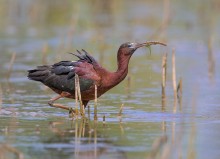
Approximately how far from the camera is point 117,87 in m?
14.3

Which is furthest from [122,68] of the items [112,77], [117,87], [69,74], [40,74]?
[117,87]

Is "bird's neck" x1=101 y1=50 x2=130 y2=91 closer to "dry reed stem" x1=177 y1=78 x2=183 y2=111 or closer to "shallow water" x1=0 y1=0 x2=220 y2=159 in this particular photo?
"shallow water" x1=0 y1=0 x2=220 y2=159

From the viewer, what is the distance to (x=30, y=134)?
9625 mm

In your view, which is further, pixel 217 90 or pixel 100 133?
pixel 217 90

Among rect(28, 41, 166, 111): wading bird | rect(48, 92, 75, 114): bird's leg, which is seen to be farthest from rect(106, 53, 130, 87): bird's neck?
rect(48, 92, 75, 114): bird's leg

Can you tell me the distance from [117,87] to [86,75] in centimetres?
317

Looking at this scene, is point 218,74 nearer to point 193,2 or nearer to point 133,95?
point 133,95

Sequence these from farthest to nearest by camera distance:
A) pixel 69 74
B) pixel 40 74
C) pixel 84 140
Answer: pixel 40 74, pixel 69 74, pixel 84 140

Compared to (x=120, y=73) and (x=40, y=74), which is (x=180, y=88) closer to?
(x=120, y=73)

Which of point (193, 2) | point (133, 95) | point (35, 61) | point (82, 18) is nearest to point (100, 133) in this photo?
point (133, 95)

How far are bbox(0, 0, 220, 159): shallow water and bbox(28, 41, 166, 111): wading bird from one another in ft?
1.27

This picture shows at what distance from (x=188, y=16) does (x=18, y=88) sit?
11.4 m

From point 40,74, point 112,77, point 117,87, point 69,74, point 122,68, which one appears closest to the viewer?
point 112,77

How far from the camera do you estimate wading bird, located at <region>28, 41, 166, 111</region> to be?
11094mm
